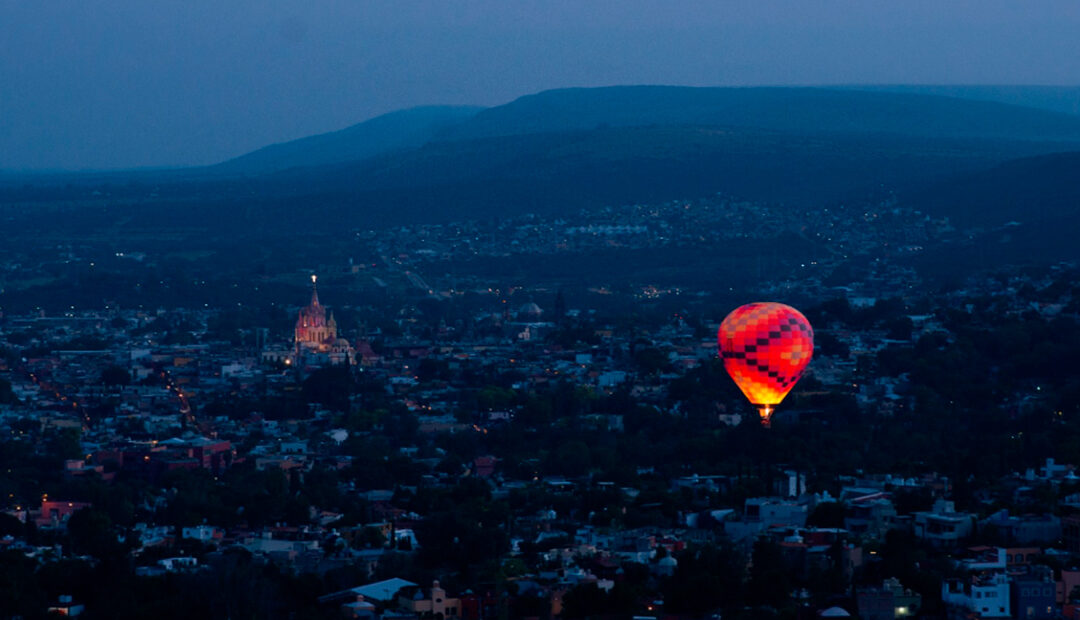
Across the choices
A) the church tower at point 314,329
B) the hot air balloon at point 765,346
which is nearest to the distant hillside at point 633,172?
the church tower at point 314,329

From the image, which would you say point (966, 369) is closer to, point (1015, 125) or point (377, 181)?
point (377, 181)

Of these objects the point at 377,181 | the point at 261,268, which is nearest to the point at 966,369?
the point at 261,268

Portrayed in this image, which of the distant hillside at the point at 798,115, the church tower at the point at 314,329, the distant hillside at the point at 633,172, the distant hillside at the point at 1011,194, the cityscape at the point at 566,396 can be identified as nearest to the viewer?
the cityscape at the point at 566,396

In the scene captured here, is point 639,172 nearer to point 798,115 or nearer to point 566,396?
point 798,115

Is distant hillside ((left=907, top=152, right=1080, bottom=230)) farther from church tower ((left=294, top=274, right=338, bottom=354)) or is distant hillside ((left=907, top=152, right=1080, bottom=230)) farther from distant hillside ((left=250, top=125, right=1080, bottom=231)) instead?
church tower ((left=294, top=274, right=338, bottom=354))

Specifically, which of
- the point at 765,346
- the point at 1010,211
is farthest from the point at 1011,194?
the point at 765,346

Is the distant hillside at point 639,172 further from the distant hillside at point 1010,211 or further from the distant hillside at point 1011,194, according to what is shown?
the distant hillside at point 1010,211
